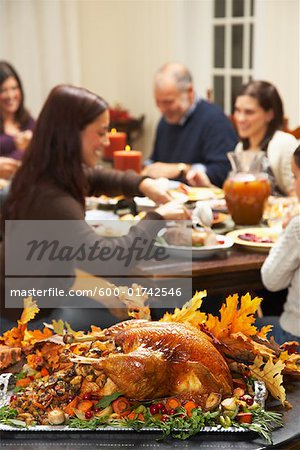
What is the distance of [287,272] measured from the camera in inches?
65.9

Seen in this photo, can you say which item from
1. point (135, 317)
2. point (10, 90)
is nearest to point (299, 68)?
point (10, 90)

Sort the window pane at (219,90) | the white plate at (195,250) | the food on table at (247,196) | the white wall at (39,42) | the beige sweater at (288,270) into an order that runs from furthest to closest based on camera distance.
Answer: the white wall at (39,42) → the window pane at (219,90) → the food on table at (247,196) → the white plate at (195,250) → the beige sweater at (288,270)

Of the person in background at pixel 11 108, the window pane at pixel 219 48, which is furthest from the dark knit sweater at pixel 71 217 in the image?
the window pane at pixel 219 48

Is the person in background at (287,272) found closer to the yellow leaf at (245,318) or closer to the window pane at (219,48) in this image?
the yellow leaf at (245,318)

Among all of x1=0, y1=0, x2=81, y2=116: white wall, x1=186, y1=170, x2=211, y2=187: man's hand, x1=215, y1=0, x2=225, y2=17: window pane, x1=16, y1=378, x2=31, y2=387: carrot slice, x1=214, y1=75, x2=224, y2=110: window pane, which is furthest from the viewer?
x1=0, y1=0, x2=81, y2=116: white wall

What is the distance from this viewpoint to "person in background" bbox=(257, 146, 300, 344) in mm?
1636

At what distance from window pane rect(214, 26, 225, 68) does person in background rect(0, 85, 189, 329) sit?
2335 mm

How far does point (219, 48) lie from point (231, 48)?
119 mm

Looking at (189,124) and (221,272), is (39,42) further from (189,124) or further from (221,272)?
(221,272)

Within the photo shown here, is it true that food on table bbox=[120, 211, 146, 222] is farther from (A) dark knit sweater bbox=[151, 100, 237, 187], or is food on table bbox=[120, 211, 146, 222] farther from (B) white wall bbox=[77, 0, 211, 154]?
(B) white wall bbox=[77, 0, 211, 154]

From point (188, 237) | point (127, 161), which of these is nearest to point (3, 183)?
point (127, 161)

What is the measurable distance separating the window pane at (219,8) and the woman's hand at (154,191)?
2.06 m

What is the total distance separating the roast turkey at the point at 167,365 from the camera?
1038 mm

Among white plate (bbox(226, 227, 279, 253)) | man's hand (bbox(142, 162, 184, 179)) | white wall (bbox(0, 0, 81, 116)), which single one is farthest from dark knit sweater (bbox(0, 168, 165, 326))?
white wall (bbox(0, 0, 81, 116))
